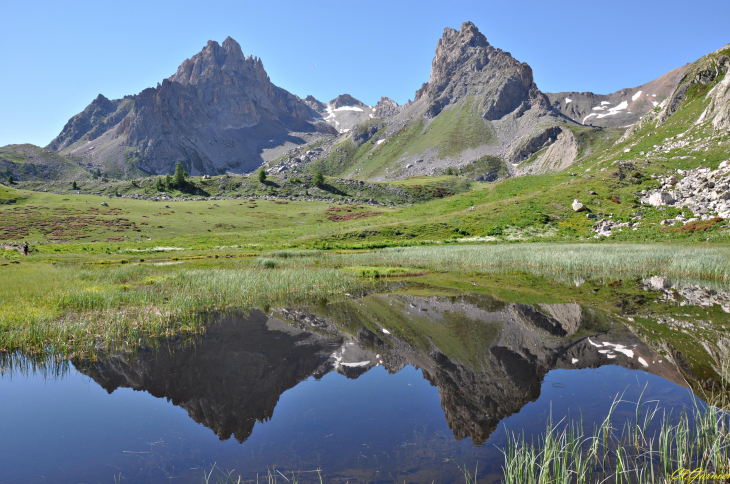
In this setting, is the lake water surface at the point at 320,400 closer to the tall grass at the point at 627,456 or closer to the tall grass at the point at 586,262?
the tall grass at the point at 627,456

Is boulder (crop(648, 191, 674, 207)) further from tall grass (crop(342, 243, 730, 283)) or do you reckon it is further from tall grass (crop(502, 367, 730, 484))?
tall grass (crop(502, 367, 730, 484))

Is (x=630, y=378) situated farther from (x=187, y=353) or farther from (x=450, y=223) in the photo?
(x=450, y=223)

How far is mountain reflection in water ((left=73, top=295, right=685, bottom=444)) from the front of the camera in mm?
8867

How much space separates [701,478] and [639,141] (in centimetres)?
12390

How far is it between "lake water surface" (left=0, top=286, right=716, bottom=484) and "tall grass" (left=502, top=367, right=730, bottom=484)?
69cm

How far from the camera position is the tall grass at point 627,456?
523cm

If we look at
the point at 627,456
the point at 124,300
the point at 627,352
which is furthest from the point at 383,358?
the point at 124,300

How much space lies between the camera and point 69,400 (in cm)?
948

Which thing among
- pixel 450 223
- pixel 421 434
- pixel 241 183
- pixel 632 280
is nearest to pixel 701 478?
pixel 421 434

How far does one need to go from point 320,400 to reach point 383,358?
3461mm

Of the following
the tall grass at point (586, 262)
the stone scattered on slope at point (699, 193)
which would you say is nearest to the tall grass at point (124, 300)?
the tall grass at point (586, 262)

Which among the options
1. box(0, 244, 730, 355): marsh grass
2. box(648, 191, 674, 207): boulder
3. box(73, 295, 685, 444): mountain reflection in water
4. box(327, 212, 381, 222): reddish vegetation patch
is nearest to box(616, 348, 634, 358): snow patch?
box(73, 295, 685, 444): mountain reflection in water

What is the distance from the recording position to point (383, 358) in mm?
12312

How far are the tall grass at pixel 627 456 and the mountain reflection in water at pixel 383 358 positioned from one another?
1.56 m
